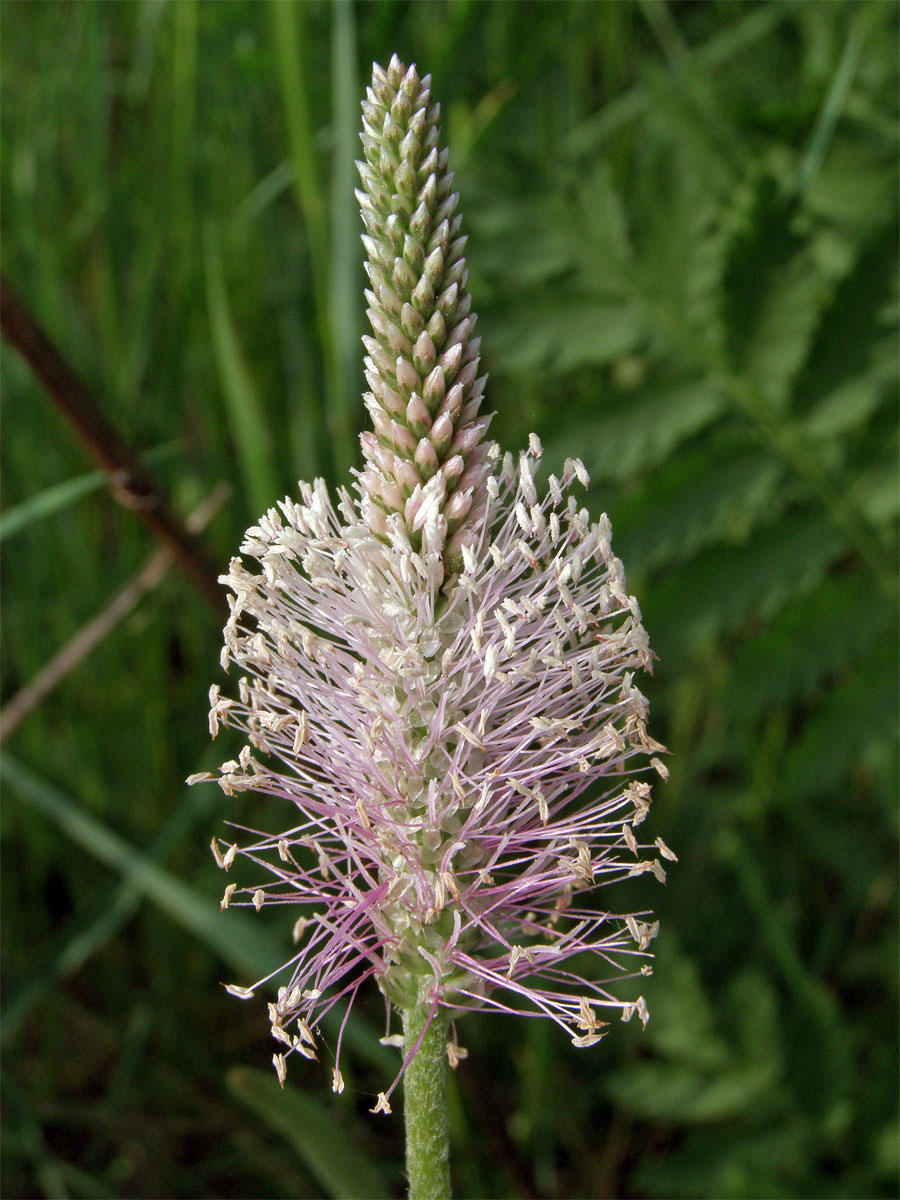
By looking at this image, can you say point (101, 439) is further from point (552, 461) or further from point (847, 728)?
point (847, 728)

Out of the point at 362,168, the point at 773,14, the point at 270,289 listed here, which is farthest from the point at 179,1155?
the point at 773,14

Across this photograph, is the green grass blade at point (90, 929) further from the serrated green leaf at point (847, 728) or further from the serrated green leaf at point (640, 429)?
the serrated green leaf at point (847, 728)

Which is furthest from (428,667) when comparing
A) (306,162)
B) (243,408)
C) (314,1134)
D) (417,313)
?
(306,162)

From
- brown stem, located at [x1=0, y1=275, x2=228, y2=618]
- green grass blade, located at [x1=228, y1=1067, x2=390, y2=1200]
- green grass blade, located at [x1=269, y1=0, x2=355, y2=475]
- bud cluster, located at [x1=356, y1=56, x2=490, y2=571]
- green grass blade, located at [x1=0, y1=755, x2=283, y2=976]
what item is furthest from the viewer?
green grass blade, located at [x1=269, y1=0, x2=355, y2=475]

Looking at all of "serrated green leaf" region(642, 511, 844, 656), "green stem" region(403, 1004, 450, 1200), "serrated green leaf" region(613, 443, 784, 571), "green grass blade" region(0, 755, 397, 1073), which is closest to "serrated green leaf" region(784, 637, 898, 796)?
"serrated green leaf" region(642, 511, 844, 656)

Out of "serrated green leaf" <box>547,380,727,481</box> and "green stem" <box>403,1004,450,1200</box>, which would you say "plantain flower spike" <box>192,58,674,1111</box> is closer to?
"green stem" <box>403,1004,450,1200</box>
